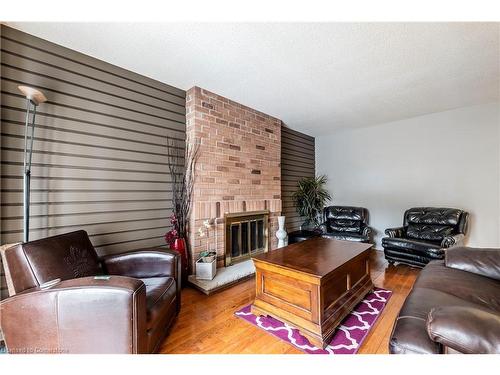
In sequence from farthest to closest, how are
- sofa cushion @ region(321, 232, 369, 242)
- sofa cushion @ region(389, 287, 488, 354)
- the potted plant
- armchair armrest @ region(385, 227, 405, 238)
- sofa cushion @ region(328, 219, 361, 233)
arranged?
the potted plant, sofa cushion @ region(328, 219, 361, 233), sofa cushion @ region(321, 232, 369, 242), armchair armrest @ region(385, 227, 405, 238), sofa cushion @ region(389, 287, 488, 354)

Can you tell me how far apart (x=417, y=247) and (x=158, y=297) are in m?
3.42

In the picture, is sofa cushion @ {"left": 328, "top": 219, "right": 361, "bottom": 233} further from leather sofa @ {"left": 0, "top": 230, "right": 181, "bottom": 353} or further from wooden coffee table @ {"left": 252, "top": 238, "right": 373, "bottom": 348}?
leather sofa @ {"left": 0, "top": 230, "right": 181, "bottom": 353}

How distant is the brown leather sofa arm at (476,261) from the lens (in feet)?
5.43

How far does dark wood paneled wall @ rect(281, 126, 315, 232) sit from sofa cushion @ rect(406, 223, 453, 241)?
2076 millimetres

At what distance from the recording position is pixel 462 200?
3.51 m

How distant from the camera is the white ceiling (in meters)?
1.76

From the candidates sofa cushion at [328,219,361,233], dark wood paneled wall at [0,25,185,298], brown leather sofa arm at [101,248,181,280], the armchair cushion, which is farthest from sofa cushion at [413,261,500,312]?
dark wood paneled wall at [0,25,185,298]

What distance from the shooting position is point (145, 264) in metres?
1.90

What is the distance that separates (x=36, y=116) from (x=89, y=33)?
86cm

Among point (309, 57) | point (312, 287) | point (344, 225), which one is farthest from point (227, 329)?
point (344, 225)

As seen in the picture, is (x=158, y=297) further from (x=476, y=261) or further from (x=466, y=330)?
(x=476, y=261)

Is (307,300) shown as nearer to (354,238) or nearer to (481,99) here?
(354,238)

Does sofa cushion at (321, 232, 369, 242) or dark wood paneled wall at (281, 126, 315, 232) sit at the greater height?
dark wood paneled wall at (281, 126, 315, 232)
